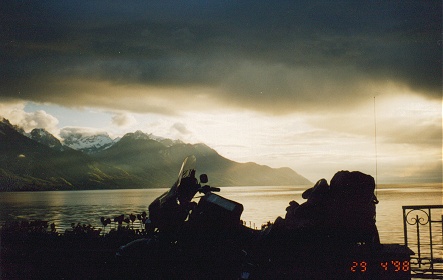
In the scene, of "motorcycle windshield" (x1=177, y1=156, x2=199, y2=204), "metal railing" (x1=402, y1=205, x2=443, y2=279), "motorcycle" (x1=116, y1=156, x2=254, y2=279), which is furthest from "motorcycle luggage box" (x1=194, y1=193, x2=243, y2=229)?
"metal railing" (x1=402, y1=205, x2=443, y2=279)

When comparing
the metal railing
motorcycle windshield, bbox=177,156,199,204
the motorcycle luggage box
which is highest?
motorcycle windshield, bbox=177,156,199,204

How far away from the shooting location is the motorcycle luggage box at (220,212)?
4.06 m

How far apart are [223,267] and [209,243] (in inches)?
10.5

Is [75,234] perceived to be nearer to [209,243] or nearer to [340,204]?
[209,243]

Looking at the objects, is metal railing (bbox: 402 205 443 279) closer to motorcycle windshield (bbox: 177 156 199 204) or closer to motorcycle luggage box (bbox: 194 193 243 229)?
motorcycle luggage box (bbox: 194 193 243 229)

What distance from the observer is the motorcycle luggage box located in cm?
406

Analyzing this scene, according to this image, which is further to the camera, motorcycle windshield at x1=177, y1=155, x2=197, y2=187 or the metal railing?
the metal railing

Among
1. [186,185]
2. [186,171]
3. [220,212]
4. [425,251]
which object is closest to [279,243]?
[220,212]

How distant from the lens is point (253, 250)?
4.06 m

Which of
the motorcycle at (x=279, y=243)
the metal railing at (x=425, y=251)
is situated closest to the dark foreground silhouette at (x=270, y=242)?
the motorcycle at (x=279, y=243)

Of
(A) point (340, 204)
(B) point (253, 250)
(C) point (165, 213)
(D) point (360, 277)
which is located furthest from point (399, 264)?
(C) point (165, 213)

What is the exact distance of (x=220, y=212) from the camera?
4.09 m

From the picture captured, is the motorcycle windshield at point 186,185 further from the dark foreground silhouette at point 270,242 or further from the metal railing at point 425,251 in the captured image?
the metal railing at point 425,251

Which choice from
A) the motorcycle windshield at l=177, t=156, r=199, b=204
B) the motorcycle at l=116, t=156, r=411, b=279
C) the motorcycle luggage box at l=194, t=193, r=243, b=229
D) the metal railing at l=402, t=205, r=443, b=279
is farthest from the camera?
the metal railing at l=402, t=205, r=443, b=279
